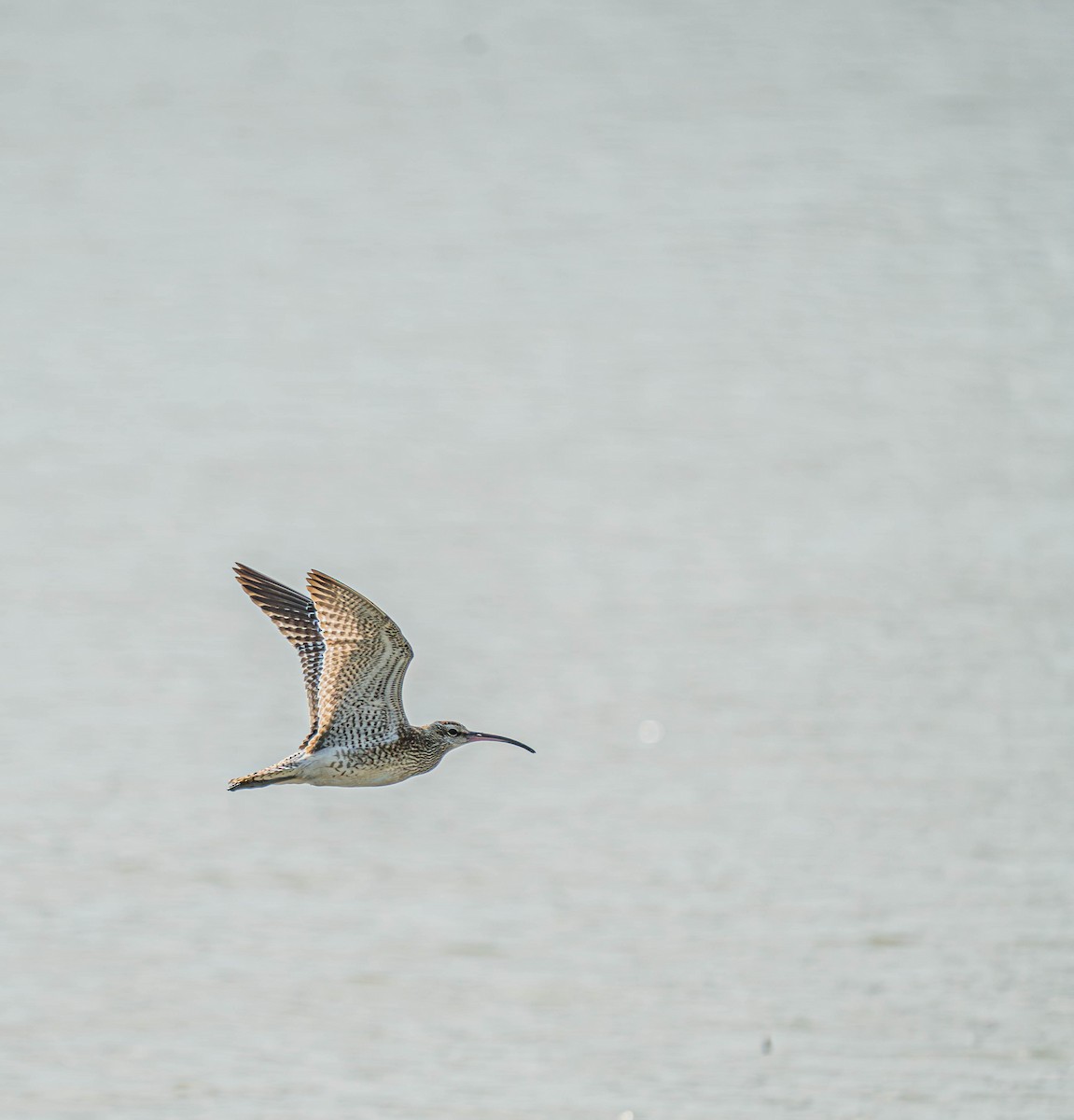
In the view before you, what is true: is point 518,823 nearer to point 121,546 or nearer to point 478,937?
point 478,937

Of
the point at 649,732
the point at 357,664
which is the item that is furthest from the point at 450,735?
the point at 649,732

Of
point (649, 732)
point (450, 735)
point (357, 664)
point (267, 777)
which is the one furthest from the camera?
point (649, 732)

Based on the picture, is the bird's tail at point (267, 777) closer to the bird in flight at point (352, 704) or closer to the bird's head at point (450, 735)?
the bird in flight at point (352, 704)

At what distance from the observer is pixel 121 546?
17.4m

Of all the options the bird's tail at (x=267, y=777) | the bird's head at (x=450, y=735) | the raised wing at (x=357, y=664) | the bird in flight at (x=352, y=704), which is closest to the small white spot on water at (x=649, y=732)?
the bird's head at (x=450, y=735)

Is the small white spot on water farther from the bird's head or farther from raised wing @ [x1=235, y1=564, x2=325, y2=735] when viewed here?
raised wing @ [x1=235, y1=564, x2=325, y2=735]

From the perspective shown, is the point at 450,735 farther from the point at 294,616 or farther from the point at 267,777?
the point at 267,777

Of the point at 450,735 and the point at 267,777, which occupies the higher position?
the point at 450,735

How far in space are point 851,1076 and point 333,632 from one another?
3.90 metres

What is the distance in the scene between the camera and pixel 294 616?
897cm

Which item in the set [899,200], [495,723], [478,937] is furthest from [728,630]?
[899,200]

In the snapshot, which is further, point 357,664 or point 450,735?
point 450,735

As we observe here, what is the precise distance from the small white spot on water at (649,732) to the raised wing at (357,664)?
557 centimetres

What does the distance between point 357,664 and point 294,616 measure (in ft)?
3.25
